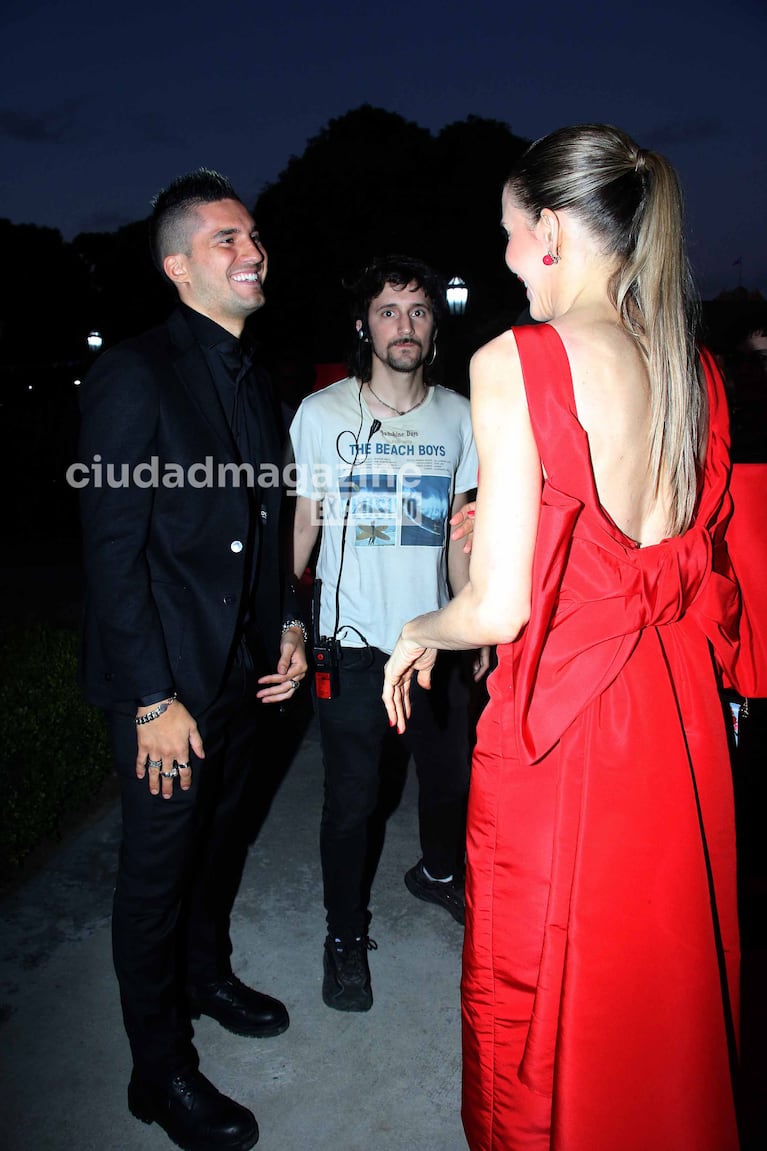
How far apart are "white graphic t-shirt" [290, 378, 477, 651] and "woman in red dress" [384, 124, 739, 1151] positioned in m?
1.19

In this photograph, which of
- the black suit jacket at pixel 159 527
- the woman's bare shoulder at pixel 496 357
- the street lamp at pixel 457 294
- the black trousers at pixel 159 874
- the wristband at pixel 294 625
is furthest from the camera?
the street lamp at pixel 457 294

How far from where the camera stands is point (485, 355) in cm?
143

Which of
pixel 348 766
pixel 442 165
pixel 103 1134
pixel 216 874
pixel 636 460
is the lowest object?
pixel 103 1134

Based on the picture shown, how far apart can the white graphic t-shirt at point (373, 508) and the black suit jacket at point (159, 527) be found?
54cm

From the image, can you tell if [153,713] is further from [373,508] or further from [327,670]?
[373,508]

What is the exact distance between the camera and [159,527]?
2055 mm

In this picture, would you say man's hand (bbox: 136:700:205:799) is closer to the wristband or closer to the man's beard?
the wristband

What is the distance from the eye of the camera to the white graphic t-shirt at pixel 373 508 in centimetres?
276

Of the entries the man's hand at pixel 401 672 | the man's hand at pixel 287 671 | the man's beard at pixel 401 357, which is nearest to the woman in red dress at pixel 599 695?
the man's hand at pixel 401 672

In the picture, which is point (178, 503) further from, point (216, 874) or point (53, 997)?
point (53, 997)

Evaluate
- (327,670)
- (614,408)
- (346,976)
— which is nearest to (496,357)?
(614,408)

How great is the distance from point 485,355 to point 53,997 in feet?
8.26

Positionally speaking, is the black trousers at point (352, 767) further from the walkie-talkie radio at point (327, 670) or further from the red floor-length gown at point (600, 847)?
the red floor-length gown at point (600, 847)

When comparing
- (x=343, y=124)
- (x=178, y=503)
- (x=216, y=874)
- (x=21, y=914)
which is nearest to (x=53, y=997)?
(x=21, y=914)
